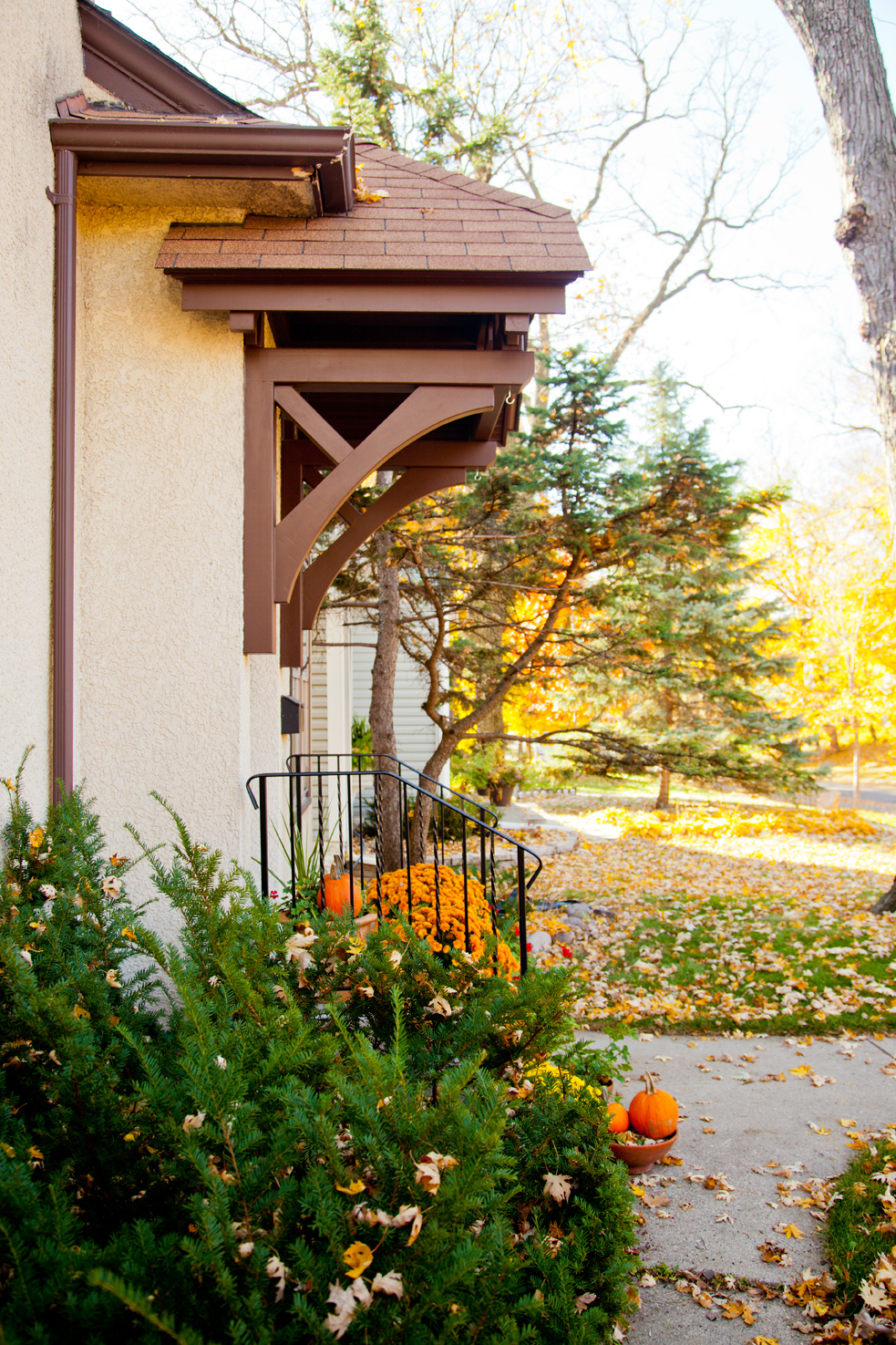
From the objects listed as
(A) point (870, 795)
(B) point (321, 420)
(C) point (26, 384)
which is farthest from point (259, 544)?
(A) point (870, 795)

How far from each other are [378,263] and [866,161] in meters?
3.68

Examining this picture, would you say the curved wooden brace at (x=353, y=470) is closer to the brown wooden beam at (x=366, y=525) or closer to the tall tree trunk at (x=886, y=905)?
the brown wooden beam at (x=366, y=525)

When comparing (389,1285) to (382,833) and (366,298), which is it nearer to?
(366,298)

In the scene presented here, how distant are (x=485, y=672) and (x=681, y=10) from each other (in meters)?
13.5

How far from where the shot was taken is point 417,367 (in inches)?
153

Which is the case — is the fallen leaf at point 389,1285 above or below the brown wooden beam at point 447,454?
below

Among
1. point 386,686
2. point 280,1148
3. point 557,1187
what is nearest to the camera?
point 280,1148

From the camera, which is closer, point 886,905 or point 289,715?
point 289,715

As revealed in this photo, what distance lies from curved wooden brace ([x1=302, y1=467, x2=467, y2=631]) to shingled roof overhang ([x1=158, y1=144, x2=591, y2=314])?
1457 millimetres

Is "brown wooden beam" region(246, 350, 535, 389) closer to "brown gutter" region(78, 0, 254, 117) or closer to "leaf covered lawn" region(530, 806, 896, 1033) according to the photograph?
"brown gutter" region(78, 0, 254, 117)

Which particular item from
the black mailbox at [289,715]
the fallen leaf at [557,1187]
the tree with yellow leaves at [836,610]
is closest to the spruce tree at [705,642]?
the tree with yellow leaves at [836,610]

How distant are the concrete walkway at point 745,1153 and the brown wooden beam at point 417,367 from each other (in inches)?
123

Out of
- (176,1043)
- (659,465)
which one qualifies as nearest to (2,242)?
(176,1043)

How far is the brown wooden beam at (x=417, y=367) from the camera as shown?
3857 millimetres
